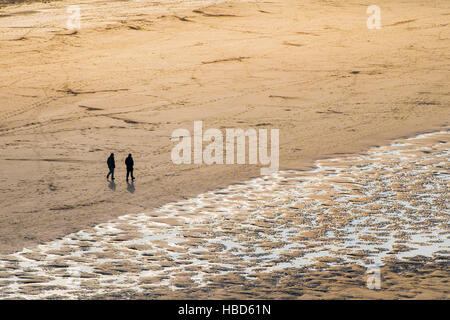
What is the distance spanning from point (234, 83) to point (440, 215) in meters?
10.7

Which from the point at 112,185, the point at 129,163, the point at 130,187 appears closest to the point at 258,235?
the point at 130,187

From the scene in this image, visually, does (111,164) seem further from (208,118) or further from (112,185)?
(208,118)

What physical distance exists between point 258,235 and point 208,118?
25.9 ft

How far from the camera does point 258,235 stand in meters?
14.1

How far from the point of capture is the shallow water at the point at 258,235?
40.4 feet

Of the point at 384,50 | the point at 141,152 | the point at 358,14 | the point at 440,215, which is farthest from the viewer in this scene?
the point at 358,14

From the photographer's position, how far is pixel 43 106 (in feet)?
73.0

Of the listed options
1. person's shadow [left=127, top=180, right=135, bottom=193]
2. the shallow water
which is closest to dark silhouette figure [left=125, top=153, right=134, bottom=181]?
person's shadow [left=127, top=180, right=135, bottom=193]

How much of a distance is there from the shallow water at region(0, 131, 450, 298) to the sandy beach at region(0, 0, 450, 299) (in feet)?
0.20

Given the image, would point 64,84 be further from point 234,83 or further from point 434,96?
point 434,96

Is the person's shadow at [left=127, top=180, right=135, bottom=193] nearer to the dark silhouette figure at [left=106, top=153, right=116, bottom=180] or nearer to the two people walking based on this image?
the two people walking

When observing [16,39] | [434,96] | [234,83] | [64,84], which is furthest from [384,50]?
[16,39]

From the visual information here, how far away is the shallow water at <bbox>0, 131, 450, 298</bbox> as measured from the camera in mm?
12312

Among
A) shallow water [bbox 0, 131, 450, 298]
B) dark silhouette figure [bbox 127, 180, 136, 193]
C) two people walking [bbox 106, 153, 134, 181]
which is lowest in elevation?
shallow water [bbox 0, 131, 450, 298]
